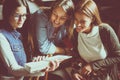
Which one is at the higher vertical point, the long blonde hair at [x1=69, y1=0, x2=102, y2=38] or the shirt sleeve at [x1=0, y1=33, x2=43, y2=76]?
the long blonde hair at [x1=69, y1=0, x2=102, y2=38]

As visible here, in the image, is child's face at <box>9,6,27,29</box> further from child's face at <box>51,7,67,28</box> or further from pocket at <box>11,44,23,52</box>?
child's face at <box>51,7,67,28</box>

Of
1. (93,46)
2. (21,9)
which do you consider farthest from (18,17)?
(93,46)

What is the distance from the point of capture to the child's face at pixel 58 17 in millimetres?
2645

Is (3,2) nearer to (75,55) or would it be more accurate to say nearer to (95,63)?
(75,55)

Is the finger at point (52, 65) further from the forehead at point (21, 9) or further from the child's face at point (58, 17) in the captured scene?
the forehead at point (21, 9)

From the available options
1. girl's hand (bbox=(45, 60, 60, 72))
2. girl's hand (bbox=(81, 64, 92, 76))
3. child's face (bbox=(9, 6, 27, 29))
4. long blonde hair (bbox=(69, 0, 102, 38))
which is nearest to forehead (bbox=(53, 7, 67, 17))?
long blonde hair (bbox=(69, 0, 102, 38))

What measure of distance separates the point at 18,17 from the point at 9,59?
32cm

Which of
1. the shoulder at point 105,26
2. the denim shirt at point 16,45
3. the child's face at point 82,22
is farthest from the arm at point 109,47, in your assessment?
the denim shirt at point 16,45

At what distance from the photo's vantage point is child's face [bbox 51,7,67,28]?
2.64 m

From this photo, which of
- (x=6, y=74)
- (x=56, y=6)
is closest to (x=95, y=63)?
(x=56, y=6)

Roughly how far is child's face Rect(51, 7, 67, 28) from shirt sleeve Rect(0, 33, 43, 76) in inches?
16.8

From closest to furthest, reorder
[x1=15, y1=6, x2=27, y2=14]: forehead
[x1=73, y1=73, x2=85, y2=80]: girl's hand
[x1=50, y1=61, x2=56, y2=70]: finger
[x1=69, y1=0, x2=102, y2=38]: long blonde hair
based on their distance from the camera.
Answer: [x1=15, y1=6, x2=27, y2=14]: forehead < [x1=50, y1=61, x2=56, y2=70]: finger < [x1=69, y1=0, x2=102, y2=38]: long blonde hair < [x1=73, y1=73, x2=85, y2=80]: girl's hand

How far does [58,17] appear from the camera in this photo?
266 centimetres

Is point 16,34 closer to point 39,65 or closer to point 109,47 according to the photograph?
point 39,65
